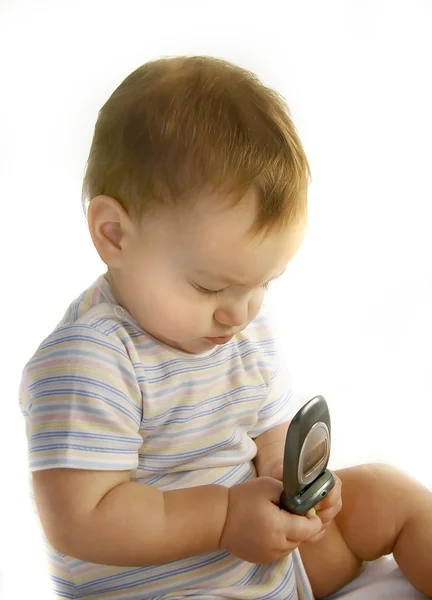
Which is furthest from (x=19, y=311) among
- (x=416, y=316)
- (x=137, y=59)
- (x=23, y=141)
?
(x=416, y=316)

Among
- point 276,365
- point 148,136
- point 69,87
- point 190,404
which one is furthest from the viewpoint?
point 69,87

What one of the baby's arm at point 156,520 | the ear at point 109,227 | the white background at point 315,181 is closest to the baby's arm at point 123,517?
the baby's arm at point 156,520

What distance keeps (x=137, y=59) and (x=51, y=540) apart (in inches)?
28.9

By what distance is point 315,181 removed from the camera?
4.87ft

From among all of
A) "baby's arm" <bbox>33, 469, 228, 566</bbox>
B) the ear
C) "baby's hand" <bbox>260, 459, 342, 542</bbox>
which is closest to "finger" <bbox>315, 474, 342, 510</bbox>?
"baby's hand" <bbox>260, 459, 342, 542</bbox>

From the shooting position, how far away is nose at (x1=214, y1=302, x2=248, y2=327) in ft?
2.94

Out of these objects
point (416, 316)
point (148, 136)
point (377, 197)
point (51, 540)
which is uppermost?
point (148, 136)

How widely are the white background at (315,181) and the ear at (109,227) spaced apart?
484 millimetres

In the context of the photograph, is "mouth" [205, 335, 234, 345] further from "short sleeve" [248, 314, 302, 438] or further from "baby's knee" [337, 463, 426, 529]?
"baby's knee" [337, 463, 426, 529]

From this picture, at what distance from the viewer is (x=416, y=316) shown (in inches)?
58.4

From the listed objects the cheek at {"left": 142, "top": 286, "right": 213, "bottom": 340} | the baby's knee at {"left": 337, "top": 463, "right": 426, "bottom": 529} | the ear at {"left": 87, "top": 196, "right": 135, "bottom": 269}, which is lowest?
the baby's knee at {"left": 337, "top": 463, "right": 426, "bottom": 529}

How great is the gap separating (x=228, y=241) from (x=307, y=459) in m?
0.22

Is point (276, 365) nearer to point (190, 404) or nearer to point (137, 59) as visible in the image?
point (190, 404)

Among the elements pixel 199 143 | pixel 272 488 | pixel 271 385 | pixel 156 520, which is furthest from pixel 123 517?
pixel 199 143
